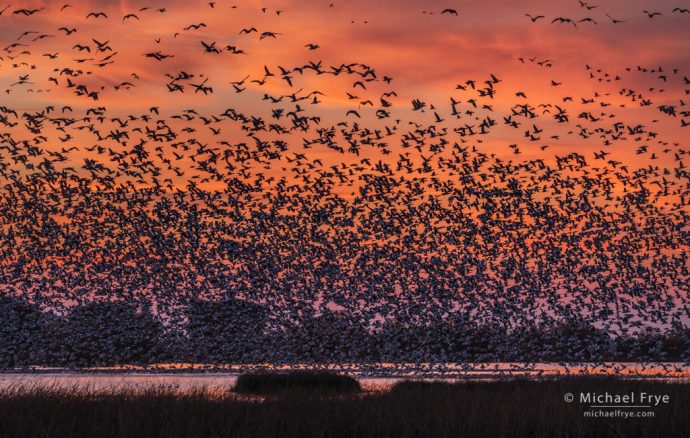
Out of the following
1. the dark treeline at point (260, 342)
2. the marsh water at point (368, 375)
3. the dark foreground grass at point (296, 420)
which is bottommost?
the dark treeline at point (260, 342)

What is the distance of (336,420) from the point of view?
22.9 m

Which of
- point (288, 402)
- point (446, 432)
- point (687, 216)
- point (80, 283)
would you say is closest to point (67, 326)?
point (80, 283)

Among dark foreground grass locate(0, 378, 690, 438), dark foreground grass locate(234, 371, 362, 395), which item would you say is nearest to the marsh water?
dark foreground grass locate(234, 371, 362, 395)

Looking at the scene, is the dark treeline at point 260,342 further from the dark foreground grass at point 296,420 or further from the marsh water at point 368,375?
the dark foreground grass at point 296,420

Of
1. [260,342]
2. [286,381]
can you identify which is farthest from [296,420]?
[260,342]

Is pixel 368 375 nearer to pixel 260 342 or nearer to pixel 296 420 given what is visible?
pixel 260 342

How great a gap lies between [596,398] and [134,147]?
22256 millimetres

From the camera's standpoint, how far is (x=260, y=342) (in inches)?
3656

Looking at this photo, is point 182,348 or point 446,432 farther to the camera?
point 182,348

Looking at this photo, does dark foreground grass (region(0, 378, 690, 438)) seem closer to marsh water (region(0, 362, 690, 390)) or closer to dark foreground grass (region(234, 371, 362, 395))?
marsh water (region(0, 362, 690, 390))

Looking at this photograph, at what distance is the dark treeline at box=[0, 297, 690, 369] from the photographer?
3201 inches

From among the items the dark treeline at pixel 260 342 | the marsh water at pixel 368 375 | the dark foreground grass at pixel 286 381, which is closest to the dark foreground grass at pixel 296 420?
Result: the marsh water at pixel 368 375

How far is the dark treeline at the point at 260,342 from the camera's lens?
81312mm

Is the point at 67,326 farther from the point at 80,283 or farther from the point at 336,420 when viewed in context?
the point at 336,420
